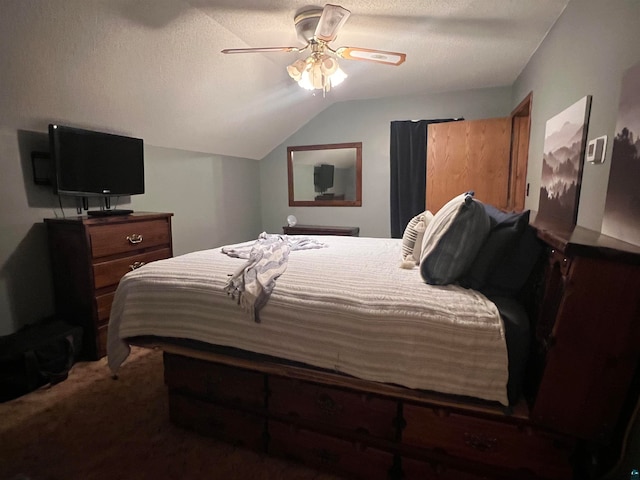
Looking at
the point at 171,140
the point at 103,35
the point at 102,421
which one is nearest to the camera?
the point at 102,421

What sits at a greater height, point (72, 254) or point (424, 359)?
point (72, 254)

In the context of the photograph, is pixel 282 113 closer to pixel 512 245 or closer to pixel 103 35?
pixel 103 35

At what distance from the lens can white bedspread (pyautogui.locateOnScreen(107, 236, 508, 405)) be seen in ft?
3.79


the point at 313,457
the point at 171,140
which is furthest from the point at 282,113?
the point at 313,457

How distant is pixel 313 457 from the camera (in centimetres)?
147

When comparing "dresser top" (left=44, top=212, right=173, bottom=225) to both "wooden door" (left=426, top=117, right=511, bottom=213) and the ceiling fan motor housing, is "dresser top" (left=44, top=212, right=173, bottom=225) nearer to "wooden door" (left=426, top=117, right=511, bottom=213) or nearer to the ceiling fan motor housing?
the ceiling fan motor housing

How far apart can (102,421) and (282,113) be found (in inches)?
141

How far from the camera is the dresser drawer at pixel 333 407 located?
4.38 ft

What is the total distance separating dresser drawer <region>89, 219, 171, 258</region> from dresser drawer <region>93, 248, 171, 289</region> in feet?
0.22

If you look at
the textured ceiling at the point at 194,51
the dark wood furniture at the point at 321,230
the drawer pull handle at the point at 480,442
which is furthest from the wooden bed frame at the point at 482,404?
the dark wood furniture at the point at 321,230


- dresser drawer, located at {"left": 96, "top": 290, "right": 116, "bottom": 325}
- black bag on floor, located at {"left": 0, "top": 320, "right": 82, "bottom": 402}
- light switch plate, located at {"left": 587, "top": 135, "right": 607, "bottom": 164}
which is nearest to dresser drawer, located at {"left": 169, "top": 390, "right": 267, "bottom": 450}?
black bag on floor, located at {"left": 0, "top": 320, "right": 82, "bottom": 402}

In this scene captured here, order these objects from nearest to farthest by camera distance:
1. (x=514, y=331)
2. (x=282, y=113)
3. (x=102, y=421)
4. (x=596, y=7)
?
(x=514, y=331) < (x=596, y=7) < (x=102, y=421) < (x=282, y=113)

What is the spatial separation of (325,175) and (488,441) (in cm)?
403

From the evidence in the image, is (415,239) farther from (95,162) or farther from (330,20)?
(95,162)
